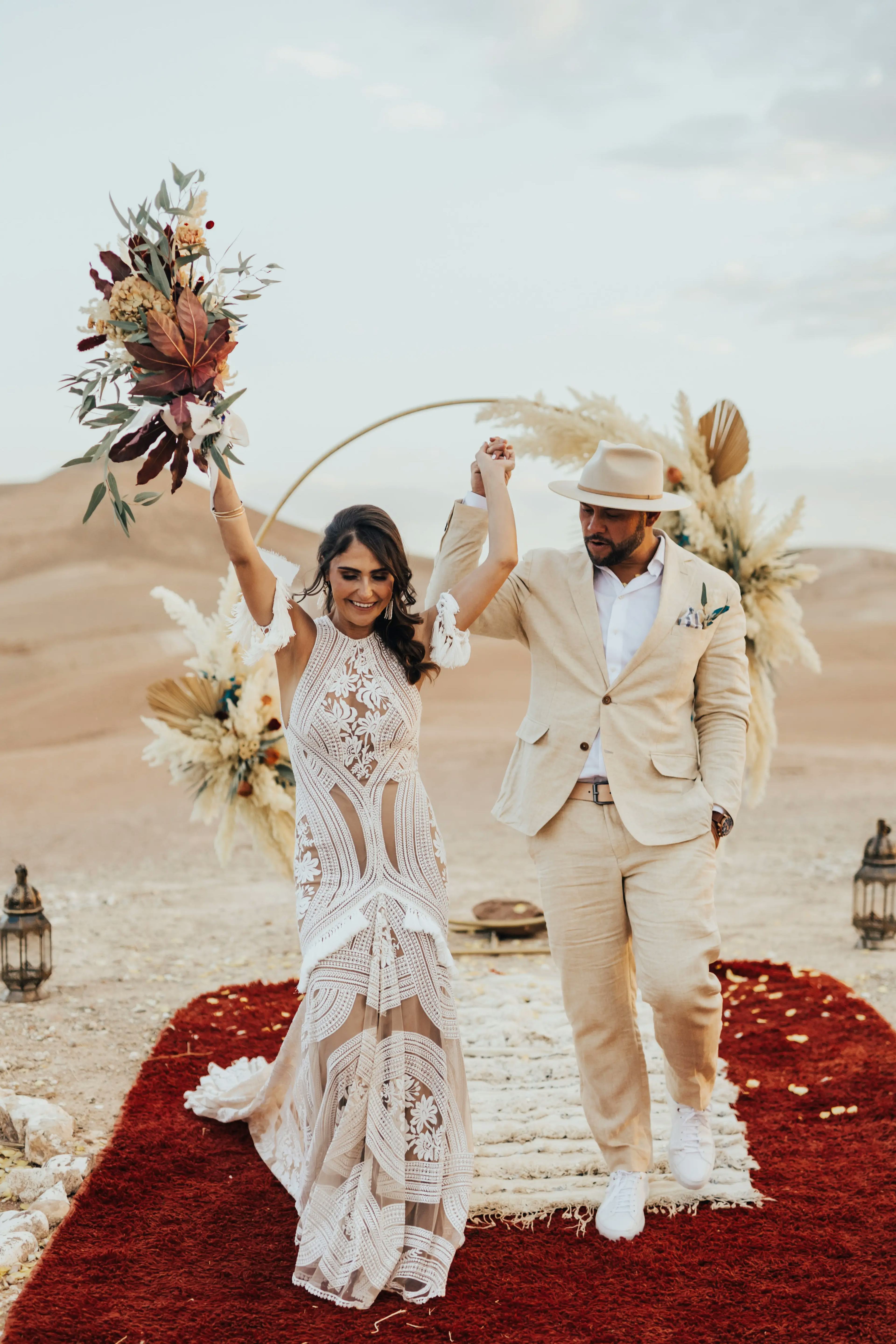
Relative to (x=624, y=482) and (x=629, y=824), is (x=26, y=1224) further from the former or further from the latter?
(x=624, y=482)

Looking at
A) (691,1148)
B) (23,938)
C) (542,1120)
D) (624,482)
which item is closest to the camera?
(691,1148)

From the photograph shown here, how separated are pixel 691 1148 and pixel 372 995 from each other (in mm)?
1093

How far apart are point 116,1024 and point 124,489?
1658 centimetres

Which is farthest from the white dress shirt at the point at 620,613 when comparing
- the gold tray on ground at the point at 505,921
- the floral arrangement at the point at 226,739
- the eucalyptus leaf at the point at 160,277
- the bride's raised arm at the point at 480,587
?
the gold tray on ground at the point at 505,921

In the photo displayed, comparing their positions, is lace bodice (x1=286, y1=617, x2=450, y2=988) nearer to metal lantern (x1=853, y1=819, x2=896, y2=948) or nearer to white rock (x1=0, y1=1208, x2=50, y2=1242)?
white rock (x1=0, y1=1208, x2=50, y2=1242)

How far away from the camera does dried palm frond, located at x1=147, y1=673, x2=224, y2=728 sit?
5.60 meters

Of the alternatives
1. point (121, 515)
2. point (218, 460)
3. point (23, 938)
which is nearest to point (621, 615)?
point (218, 460)

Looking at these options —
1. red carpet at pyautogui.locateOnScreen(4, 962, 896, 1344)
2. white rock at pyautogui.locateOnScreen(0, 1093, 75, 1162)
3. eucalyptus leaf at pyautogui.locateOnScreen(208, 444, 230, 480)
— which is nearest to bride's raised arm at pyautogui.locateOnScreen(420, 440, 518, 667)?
eucalyptus leaf at pyautogui.locateOnScreen(208, 444, 230, 480)

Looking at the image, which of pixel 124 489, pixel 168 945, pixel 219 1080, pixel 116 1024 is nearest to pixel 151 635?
pixel 124 489

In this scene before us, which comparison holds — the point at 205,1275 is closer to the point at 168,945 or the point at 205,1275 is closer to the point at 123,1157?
the point at 123,1157

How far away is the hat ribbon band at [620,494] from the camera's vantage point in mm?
3723

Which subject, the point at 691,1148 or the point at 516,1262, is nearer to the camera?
the point at 516,1262

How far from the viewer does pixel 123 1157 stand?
13.1ft

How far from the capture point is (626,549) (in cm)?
373
